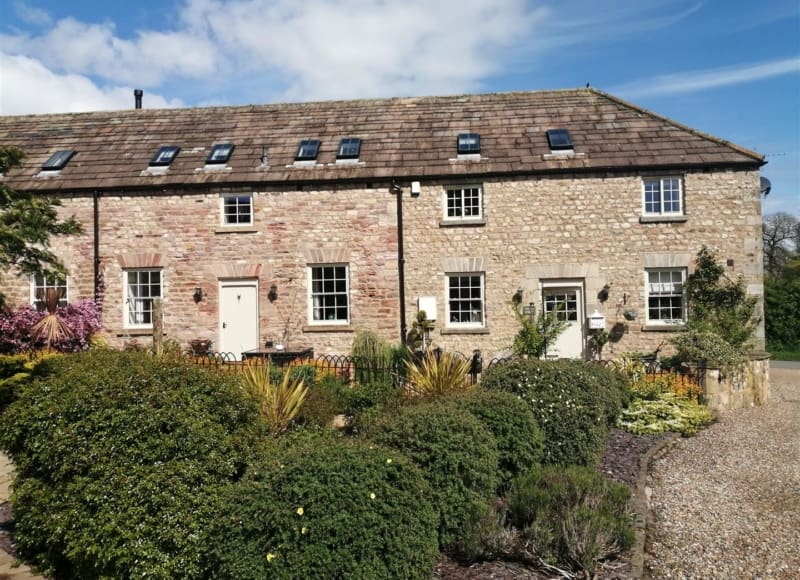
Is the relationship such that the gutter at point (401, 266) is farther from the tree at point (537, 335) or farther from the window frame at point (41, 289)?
the window frame at point (41, 289)

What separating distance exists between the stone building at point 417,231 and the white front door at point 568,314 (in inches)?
1.5

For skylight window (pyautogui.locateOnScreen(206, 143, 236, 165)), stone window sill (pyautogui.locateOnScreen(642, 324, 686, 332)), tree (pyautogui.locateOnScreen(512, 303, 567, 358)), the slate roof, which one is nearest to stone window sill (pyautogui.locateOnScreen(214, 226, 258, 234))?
the slate roof

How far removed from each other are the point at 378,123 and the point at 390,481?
1455cm

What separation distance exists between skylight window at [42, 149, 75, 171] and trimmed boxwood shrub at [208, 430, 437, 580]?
1607 centimetres

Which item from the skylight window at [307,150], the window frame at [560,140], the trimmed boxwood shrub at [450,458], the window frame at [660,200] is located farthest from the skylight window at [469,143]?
the trimmed boxwood shrub at [450,458]

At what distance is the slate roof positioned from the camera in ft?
48.4

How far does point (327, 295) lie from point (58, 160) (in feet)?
30.3

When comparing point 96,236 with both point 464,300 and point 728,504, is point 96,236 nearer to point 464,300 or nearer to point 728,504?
point 464,300

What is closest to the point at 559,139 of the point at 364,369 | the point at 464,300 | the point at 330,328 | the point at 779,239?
the point at 464,300

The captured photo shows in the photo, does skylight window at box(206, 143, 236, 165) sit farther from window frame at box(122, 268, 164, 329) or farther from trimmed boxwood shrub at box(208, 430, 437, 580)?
trimmed boxwood shrub at box(208, 430, 437, 580)

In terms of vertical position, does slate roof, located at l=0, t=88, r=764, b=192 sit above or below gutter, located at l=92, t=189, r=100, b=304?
above

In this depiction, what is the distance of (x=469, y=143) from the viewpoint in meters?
15.5

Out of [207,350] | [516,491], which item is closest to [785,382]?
[516,491]

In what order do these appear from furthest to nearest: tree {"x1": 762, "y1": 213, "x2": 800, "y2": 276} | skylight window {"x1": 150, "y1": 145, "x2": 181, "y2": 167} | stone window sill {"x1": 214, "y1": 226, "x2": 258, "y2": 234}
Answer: tree {"x1": 762, "y1": 213, "x2": 800, "y2": 276}
skylight window {"x1": 150, "y1": 145, "x2": 181, "y2": 167}
stone window sill {"x1": 214, "y1": 226, "x2": 258, "y2": 234}
